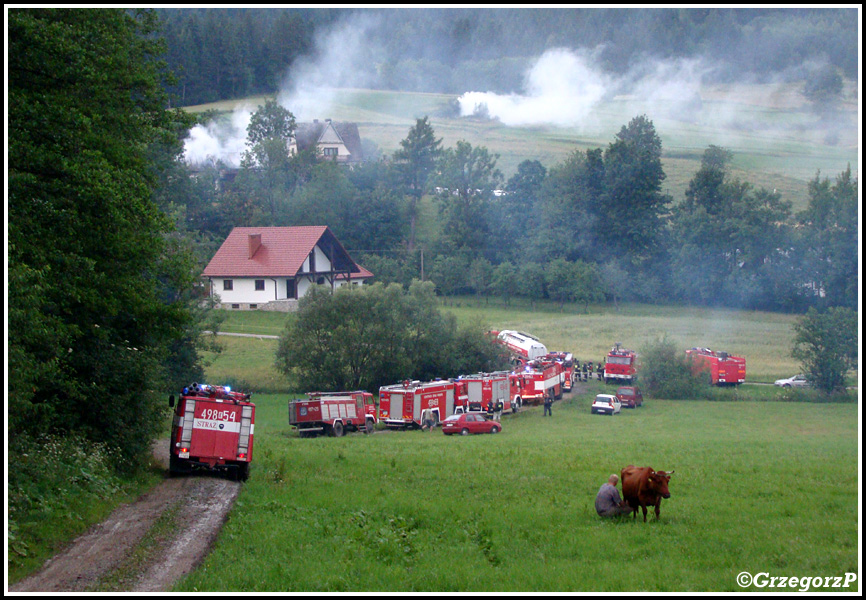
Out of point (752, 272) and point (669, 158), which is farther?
point (669, 158)

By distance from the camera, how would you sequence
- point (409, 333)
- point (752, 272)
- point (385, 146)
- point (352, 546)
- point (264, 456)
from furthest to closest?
point (385, 146) < point (752, 272) < point (409, 333) < point (264, 456) < point (352, 546)

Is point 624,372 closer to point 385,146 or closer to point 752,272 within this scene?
point 752,272

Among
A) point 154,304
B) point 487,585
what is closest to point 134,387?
point 154,304

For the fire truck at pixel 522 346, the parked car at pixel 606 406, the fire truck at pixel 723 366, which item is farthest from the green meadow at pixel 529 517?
the fire truck at pixel 522 346

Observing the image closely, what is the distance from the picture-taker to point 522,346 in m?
50.9

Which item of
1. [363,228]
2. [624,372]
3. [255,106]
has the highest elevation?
[255,106]

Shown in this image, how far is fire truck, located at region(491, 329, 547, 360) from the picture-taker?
5056 centimetres

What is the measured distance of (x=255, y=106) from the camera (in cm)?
12050

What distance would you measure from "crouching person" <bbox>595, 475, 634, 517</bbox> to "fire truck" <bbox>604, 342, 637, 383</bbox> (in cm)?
3678

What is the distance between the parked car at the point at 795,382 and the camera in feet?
152

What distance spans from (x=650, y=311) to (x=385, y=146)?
66.0m

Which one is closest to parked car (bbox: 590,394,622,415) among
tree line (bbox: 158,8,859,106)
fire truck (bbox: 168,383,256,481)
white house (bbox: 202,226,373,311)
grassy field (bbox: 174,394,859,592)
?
grassy field (bbox: 174,394,859,592)

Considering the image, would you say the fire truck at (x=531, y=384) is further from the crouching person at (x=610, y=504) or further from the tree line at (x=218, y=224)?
the crouching person at (x=610, y=504)

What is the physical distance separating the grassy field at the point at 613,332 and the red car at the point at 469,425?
50.7ft
